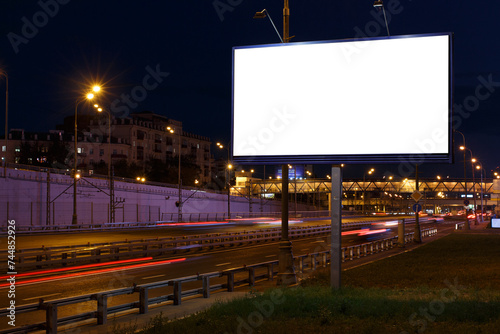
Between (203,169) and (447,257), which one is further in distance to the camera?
(203,169)

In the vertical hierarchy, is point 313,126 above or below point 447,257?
above

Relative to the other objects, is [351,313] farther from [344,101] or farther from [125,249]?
[125,249]

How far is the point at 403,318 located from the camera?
1118 centimetres

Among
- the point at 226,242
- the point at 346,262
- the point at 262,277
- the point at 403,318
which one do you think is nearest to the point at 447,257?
the point at 346,262

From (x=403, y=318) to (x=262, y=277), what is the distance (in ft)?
34.9

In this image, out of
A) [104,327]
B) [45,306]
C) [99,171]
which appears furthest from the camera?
[99,171]

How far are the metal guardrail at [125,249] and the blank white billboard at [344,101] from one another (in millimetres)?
14718

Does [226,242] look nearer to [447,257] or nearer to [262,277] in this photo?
[447,257]

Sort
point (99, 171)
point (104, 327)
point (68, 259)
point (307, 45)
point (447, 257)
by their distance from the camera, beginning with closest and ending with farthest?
point (104, 327), point (307, 45), point (68, 259), point (447, 257), point (99, 171)

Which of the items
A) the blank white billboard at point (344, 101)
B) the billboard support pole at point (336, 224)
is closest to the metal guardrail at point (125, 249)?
the blank white billboard at point (344, 101)

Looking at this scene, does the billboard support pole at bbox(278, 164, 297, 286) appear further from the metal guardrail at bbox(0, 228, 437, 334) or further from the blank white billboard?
the blank white billboard

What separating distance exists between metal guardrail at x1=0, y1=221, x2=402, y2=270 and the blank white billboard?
14.7 metres

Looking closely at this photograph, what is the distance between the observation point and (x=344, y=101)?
14.3m

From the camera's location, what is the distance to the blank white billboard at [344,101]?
45.1ft
